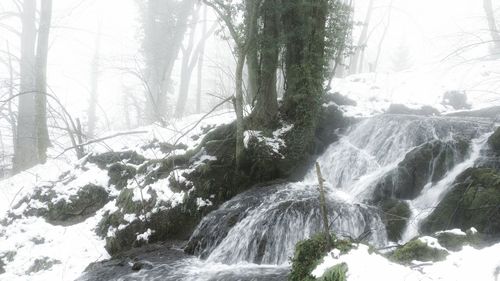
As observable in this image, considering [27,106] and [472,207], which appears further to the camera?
[27,106]

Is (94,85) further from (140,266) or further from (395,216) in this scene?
(395,216)

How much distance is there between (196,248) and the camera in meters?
7.11

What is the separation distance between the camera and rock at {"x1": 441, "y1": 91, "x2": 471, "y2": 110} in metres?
13.1

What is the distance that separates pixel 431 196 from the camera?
23.2 feet

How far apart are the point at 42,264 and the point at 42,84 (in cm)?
811

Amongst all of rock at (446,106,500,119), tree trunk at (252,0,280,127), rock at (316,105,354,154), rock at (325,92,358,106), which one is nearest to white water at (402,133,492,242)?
rock at (316,105,354,154)

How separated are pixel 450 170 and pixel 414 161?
27.7 inches

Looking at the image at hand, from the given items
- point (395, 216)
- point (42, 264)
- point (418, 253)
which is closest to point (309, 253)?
point (418, 253)

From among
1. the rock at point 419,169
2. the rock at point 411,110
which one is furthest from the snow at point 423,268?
the rock at point 411,110

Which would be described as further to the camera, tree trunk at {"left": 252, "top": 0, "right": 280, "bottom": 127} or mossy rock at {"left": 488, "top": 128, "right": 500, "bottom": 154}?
tree trunk at {"left": 252, "top": 0, "right": 280, "bottom": 127}

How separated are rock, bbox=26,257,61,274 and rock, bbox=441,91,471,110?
13173mm

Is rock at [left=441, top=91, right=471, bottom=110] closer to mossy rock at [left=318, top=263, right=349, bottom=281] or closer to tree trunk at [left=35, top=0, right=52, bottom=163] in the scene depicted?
mossy rock at [left=318, top=263, right=349, bottom=281]

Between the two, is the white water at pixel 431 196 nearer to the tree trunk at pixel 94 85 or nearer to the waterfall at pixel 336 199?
the waterfall at pixel 336 199

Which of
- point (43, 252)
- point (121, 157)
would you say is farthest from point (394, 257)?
point (121, 157)
